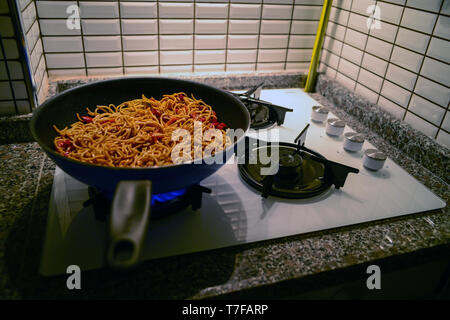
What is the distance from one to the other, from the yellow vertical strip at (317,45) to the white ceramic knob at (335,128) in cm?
38

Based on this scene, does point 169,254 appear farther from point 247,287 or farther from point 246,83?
point 246,83

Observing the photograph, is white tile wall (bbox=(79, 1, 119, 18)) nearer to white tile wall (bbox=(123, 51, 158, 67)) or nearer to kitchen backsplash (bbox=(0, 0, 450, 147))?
kitchen backsplash (bbox=(0, 0, 450, 147))

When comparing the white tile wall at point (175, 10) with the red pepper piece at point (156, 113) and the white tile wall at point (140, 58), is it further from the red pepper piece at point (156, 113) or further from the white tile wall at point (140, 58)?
the red pepper piece at point (156, 113)

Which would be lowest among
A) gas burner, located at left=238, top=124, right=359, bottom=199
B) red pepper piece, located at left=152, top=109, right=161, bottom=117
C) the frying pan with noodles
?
gas burner, located at left=238, top=124, right=359, bottom=199

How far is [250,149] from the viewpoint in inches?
42.1

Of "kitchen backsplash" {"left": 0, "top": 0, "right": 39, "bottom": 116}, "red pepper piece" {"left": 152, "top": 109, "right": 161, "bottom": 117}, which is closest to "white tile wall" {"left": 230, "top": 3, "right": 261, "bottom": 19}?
"red pepper piece" {"left": 152, "top": 109, "right": 161, "bottom": 117}

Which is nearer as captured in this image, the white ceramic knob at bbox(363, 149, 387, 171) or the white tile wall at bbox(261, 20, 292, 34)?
the white ceramic knob at bbox(363, 149, 387, 171)

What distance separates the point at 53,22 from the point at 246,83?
2.48 feet

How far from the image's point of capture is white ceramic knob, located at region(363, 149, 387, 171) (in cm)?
102

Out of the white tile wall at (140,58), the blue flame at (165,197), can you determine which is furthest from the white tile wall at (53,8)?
the blue flame at (165,197)

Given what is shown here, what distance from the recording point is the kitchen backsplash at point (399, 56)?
102 cm

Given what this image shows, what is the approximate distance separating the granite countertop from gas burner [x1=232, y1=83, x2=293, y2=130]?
1.68 feet

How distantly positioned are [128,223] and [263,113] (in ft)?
2.89

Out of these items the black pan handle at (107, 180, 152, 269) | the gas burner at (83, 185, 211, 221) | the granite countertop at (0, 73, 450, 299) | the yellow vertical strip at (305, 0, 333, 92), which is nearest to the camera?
the black pan handle at (107, 180, 152, 269)
